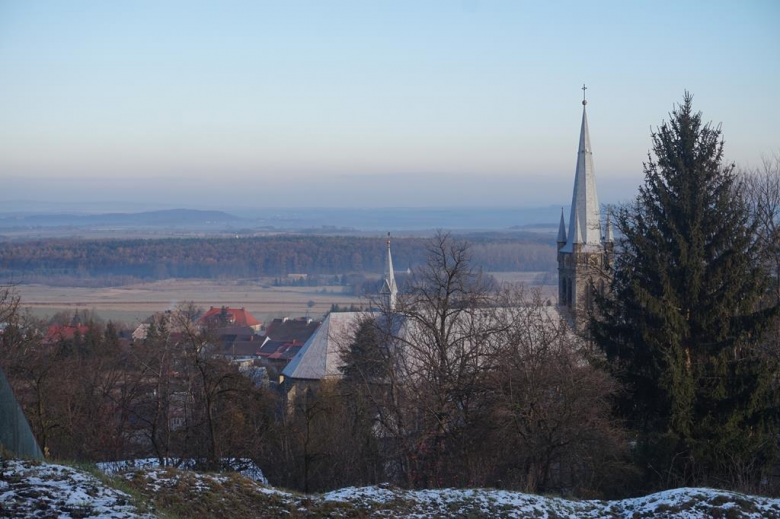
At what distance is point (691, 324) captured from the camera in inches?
638

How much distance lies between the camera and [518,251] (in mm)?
111812

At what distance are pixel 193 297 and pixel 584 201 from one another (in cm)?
6680

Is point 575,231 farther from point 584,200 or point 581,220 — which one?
point 584,200

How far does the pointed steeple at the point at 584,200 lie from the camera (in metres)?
39.8

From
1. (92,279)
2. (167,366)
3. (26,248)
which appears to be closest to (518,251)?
(92,279)

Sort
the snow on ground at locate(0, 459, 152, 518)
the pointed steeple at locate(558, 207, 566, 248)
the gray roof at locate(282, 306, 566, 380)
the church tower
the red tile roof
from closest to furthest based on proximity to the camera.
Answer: the snow on ground at locate(0, 459, 152, 518)
the gray roof at locate(282, 306, 566, 380)
the church tower
the pointed steeple at locate(558, 207, 566, 248)
the red tile roof

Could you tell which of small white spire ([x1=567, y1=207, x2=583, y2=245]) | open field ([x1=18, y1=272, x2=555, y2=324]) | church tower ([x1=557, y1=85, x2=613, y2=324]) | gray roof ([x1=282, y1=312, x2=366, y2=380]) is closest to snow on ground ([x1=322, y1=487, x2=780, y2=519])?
gray roof ([x1=282, y1=312, x2=366, y2=380])

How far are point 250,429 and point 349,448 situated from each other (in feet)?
10.2

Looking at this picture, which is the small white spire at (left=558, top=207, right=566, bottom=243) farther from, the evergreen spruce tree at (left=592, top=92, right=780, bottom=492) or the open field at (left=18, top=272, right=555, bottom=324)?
the open field at (left=18, top=272, right=555, bottom=324)

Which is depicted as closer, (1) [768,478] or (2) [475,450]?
(1) [768,478]

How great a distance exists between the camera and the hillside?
24.3 feet

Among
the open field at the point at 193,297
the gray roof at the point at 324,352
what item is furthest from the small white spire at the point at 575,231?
the open field at the point at 193,297

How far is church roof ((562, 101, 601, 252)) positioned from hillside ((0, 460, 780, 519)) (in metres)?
30.3

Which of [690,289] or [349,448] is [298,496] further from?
[690,289]
